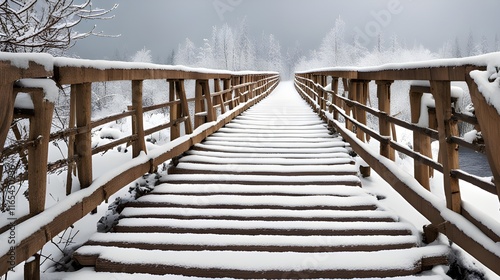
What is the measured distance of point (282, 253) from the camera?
3.01m

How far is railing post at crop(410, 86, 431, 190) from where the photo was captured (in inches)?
142

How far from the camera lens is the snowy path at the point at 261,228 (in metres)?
2.86

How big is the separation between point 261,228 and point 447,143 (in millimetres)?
1650

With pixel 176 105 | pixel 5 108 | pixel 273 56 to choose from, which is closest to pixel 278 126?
pixel 176 105

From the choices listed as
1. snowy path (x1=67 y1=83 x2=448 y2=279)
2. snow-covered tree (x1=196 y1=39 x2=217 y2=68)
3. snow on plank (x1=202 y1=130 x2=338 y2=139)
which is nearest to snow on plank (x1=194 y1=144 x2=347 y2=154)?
snowy path (x1=67 y1=83 x2=448 y2=279)

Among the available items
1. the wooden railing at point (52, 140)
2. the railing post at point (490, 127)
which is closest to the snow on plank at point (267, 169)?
the wooden railing at point (52, 140)

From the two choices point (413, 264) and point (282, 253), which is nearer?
point (413, 264)

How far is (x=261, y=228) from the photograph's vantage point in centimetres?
353

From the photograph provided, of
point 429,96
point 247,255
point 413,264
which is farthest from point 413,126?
point 247,255

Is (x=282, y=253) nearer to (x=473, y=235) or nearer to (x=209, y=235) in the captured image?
(x=209, y=235)

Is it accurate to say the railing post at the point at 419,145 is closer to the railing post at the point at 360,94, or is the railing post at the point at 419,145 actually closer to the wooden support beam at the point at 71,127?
the railing post at the point at 360,94

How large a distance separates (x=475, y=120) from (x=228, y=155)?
3.99m

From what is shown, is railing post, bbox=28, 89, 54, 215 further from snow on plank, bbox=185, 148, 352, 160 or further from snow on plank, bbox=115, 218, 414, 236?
snow on plank, bbox=185, 148, 352, 160

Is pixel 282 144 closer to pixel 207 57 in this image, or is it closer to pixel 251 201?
pixel 251 201
